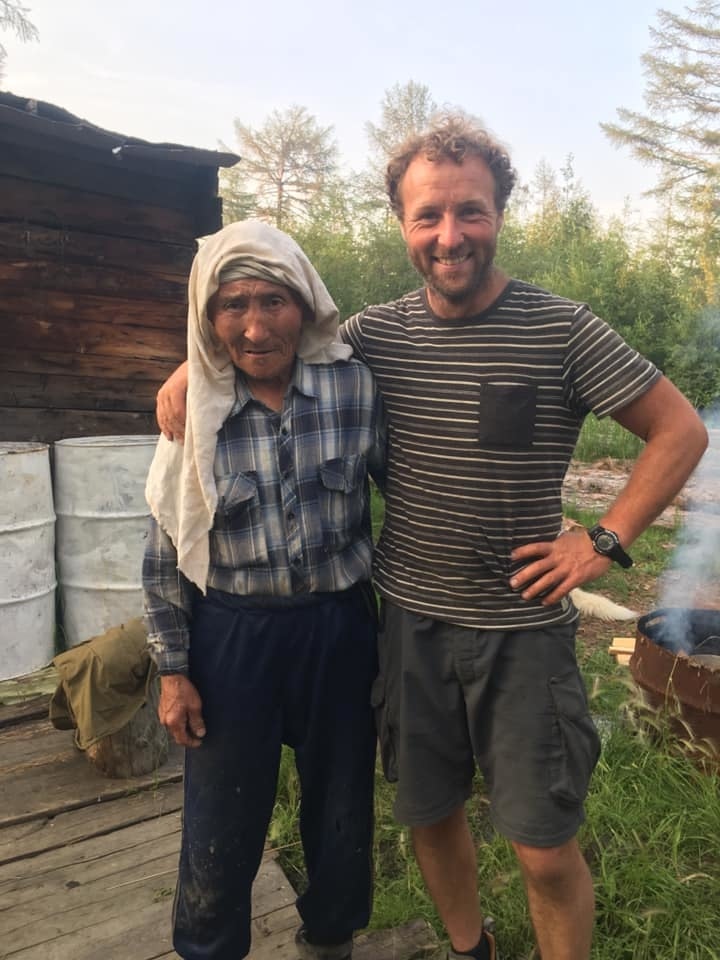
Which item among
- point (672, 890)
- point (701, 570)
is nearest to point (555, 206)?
point (701, 570)

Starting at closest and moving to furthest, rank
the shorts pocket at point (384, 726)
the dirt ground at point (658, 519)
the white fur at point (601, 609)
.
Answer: the shorts pocket at point (384, 726) → the dirt ground at point (658, 519) → the white fur at point (601, 609)

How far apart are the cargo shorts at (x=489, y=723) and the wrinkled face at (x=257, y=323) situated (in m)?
0.74

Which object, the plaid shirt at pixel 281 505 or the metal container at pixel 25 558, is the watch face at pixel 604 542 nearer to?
the plaid shirt at pixel 281 505

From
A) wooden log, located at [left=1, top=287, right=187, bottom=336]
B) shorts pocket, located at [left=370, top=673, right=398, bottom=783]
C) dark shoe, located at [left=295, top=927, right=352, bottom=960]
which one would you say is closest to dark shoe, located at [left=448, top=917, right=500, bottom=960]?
dark shoe, located at [left=295, top=927, right=352, bottom=960]

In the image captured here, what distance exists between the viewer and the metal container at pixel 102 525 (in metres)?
4.50

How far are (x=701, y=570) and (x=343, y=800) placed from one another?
13.0 ft

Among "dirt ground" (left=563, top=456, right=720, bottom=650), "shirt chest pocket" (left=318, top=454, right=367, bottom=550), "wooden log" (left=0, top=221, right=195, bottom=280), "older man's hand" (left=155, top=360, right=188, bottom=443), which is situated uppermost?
"wooden log" (left=0, top=221, right=195, bottom=280)

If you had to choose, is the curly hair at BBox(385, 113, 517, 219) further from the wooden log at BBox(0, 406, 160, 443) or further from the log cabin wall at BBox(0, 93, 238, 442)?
the wooden log at BBox(0, 406, 160, 443)

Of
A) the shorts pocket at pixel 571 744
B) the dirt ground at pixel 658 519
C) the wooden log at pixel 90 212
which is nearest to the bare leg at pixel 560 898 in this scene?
the shorts pocket at pixel 571 744

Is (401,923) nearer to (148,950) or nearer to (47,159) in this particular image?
(148,950)

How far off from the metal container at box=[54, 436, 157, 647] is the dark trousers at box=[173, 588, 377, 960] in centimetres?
264

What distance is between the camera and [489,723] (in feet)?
6.40

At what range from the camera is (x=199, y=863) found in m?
1.99

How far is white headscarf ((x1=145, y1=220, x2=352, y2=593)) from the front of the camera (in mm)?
1835
